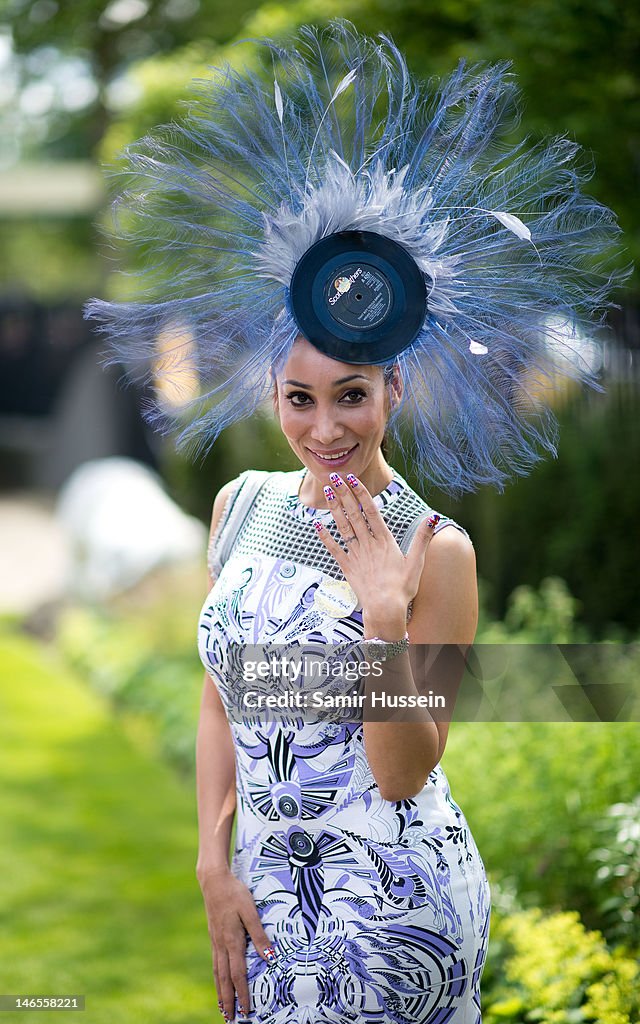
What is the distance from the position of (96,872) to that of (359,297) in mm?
3830

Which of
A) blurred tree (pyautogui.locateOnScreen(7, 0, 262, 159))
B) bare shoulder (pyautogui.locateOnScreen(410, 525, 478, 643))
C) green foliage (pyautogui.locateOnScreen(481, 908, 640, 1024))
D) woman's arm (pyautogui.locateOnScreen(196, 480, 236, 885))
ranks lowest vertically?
green foliage (pyautogui.locateOnScreen(481, 908, 640, 1024))

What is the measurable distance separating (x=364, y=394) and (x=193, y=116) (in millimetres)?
731

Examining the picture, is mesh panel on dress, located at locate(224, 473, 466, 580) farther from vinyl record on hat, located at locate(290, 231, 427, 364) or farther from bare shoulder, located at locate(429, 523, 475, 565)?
vinyl record on hat, located at locate(290, 231, 427, 364)

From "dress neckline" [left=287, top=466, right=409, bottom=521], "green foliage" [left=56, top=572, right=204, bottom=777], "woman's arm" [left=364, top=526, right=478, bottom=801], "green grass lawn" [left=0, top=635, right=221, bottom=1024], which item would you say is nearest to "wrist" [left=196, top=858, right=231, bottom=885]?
"woman's arm" [left=364, top=526, right=478, bottom=801]

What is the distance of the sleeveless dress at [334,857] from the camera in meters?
2.01

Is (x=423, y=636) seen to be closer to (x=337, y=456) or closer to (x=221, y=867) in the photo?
(x=337, y=456)

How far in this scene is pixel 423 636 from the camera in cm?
198

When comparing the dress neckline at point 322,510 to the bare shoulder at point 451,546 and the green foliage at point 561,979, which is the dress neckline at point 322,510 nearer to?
the bare shoulder at point 451,546

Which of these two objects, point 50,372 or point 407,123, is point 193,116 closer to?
point 407,123

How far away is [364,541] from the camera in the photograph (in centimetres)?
192

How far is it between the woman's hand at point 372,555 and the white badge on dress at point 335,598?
4.3 inches

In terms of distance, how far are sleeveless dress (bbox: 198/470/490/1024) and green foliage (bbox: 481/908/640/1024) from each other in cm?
86

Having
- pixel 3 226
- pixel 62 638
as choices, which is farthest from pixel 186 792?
pixel 3 226

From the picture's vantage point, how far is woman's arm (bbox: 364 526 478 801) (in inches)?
Answer: 74.0
